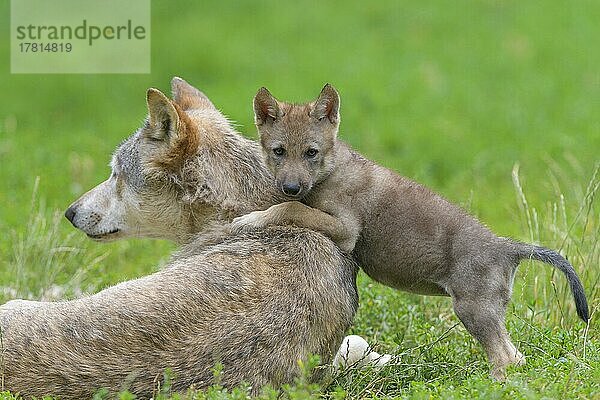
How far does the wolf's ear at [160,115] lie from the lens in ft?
23.7

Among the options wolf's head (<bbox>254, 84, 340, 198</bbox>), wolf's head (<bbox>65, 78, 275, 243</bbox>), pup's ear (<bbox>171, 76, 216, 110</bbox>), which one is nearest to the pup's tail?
wolf's head (<bbox>254, 84, 340, 198</bbox>)

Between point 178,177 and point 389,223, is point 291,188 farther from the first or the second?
point 178,177

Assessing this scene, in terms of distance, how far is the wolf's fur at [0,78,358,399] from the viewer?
21.0ft

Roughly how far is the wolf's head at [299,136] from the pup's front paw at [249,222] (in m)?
0.22

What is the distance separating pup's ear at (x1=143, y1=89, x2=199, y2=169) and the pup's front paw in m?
0.57

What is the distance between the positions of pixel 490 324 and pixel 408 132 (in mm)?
9998

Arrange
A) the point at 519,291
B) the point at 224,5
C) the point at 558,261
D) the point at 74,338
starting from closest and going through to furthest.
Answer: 1. the point at 74,338
2. the point at 558,261
3. the point at 519,291
4. the point at 224,5

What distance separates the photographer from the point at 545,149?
1597cm

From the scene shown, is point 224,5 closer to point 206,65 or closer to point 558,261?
point 206,65

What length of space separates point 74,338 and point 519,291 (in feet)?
12.8

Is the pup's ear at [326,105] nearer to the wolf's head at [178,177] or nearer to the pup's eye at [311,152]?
the pup's eye at [311,152]

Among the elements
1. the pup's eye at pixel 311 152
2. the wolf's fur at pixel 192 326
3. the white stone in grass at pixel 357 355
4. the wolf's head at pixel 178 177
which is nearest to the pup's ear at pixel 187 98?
the wolf's head at pixel 178 177

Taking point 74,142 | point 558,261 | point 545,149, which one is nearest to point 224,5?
point 74,142

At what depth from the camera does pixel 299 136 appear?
7480 millimetres
